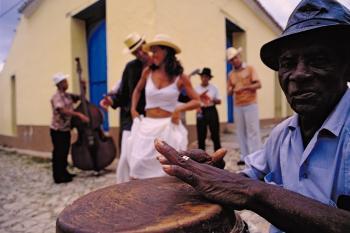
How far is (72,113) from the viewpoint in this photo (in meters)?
5.22

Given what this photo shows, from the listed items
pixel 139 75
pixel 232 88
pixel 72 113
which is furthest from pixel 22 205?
pixel 232 88

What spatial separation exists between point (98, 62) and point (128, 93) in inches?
170

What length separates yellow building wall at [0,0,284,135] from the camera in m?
6.11

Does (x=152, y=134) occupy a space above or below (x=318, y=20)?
below

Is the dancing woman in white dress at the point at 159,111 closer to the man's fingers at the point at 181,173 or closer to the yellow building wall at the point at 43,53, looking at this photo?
the man's fingers at the point at 181,173

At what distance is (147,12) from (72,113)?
7.37 feet

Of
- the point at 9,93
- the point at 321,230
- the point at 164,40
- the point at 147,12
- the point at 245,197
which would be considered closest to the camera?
the point at 321,230

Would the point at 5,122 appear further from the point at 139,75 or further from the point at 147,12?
the point at 139,75

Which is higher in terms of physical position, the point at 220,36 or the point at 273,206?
the point at 220,36

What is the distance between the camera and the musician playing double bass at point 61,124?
5211mm

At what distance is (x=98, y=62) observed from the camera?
317 inches

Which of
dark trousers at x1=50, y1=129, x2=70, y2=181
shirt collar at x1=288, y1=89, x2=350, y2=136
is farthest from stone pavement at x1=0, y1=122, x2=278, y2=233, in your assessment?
shirt collar at x1=288, y1=89, x2=350, y2=136

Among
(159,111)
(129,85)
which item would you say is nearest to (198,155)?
(159,111)

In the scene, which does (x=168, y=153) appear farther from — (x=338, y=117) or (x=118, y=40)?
(x=118, y=40)
